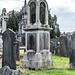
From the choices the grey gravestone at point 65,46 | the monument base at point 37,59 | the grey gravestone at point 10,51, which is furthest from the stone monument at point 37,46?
the grey gravestone at point 65,46

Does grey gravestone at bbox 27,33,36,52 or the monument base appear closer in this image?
the monument base

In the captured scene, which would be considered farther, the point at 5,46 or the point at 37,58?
the point at 37,58

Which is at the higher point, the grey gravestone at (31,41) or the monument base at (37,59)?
the grey gravestone at (31,41)

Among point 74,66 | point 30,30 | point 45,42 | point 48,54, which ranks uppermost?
point 30,30

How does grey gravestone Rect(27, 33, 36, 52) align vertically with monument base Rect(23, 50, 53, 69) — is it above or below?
above

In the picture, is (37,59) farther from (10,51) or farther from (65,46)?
(65,46)

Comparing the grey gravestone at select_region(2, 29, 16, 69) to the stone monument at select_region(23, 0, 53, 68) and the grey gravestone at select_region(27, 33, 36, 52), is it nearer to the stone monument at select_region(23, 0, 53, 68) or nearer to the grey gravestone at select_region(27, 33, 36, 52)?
the stone monument at select_region(23, 0, 53, 68)

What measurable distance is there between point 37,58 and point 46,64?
28.1 inches

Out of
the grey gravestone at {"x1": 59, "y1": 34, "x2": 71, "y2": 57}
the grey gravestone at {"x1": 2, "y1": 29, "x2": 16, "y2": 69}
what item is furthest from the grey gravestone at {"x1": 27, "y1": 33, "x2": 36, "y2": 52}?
the grey gravestone at {"x1": 59, "y1": 34, "x2": 71, "y2": 57}

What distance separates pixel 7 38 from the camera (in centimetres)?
856

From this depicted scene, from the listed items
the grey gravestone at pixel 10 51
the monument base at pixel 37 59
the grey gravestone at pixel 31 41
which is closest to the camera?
the grey gravestone at pixel 10 51

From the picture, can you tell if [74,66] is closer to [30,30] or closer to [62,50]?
[30,30]

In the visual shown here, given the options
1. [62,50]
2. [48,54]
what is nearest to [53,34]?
[62,50]

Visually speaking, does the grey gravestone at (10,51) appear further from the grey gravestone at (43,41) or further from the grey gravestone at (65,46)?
the grey gravestone at (65,46)
